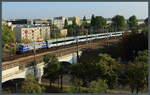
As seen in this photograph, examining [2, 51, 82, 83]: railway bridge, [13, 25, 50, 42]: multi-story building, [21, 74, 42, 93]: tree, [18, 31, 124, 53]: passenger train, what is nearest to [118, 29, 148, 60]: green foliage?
[18, 31, 124, 53]: passenger train

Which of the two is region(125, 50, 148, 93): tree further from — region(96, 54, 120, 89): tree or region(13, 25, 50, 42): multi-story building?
region(13, 25, 50, 42): multi-story building

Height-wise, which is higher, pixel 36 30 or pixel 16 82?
pixel 36 30

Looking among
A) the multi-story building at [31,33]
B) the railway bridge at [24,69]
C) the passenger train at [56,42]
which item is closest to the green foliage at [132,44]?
the passenger train at [56,42]

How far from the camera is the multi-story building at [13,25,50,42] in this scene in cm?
800

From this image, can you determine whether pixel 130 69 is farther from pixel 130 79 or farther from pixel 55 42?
pixel 55 42

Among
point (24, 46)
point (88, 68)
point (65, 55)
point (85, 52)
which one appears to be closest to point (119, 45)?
point (85, 52)

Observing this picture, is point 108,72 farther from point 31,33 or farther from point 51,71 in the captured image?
point 31,33

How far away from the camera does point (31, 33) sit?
8.04m

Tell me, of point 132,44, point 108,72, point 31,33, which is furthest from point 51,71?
point 31,33

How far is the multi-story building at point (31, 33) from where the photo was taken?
800 centimetres

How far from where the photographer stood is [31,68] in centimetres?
358

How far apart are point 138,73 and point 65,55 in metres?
2.55

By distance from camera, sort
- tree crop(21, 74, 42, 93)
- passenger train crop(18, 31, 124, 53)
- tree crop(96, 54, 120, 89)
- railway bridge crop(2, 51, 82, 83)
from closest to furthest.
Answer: tree crop(21, 74, 42, 93), railway bridge crop(2, 51, 82, 83), tree crop(96, 54, 120, 89), passenger train crop(18, 31, 124, 53)

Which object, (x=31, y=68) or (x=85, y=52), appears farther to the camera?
(x=85, y=52)
